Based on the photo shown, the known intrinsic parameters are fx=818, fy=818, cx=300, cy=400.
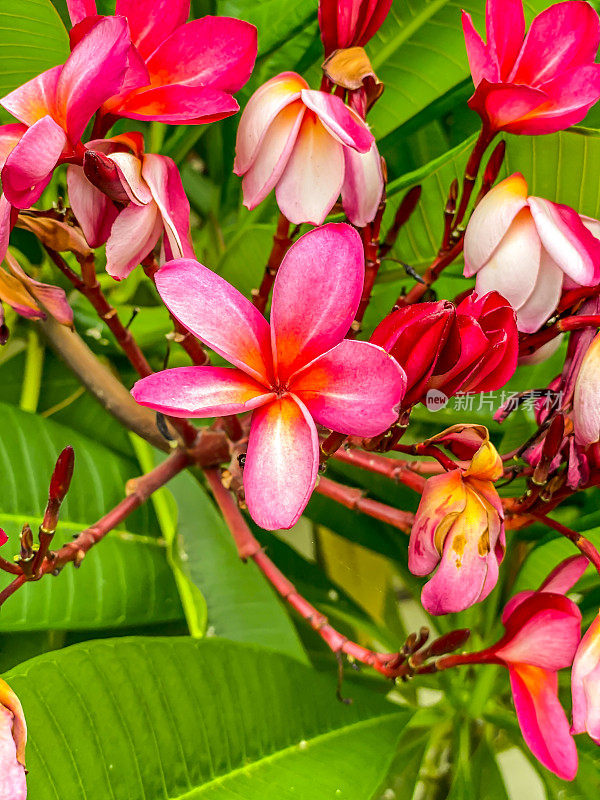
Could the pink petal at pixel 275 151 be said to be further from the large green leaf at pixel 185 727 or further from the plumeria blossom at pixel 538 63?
the large green leaf at pixel 185 727

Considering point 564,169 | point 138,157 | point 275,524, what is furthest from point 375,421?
point 564,169

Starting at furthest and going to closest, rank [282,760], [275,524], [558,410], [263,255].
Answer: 1. [263,255]
2. [282,760]
3. [558,410]
4. [275,524]

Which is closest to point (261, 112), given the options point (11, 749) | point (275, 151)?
point (275, 151)

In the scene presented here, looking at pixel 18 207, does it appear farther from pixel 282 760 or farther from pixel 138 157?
pixel 282 760

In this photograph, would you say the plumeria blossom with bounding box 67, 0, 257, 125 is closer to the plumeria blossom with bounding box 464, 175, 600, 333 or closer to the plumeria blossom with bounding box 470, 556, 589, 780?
the plumeria blossom with bounding box 464, 175, 600, 333

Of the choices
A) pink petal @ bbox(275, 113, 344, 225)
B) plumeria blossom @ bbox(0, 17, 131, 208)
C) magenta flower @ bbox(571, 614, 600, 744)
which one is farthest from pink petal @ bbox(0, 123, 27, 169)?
magenta flower @ bbox(571, 614, 600, 744)

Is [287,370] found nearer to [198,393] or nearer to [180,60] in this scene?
[198,393]

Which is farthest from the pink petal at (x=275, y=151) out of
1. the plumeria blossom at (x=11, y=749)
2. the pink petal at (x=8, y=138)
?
the plumeria blossom at (x=11, y=749)

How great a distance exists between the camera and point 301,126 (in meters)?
0.37

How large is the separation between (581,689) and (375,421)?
Result: 0.16m

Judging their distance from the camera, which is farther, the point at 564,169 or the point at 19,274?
the point at 564,169

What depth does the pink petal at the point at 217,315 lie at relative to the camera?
12.4 inches

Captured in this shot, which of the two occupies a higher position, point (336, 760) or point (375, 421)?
point (375, 421)

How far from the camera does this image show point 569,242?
14.8 inches
